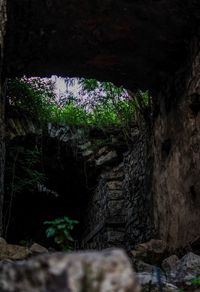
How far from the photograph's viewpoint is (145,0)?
13.2ft

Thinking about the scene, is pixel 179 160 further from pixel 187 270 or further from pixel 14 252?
pixel 14 252

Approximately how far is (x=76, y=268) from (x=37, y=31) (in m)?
4.02

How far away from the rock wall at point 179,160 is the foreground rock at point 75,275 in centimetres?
358

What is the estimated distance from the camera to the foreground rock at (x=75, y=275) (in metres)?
0.64

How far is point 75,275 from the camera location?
2.11 feet

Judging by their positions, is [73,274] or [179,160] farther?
[179,160]

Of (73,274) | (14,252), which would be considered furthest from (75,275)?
(14,252)

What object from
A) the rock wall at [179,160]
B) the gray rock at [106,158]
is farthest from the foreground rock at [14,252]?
the gray rock at [106,158]

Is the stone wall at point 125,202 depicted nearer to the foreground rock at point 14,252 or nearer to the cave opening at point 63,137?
the cave opening at point 63,137

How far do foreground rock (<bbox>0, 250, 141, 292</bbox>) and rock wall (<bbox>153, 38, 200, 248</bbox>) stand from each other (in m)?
3.58

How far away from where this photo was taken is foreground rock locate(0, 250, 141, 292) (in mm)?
641

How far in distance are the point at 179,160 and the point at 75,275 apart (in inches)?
163

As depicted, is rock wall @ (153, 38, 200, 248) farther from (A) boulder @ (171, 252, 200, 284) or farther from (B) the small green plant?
(B) the small green plant

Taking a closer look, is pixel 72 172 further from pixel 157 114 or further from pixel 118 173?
pixel 157 114
